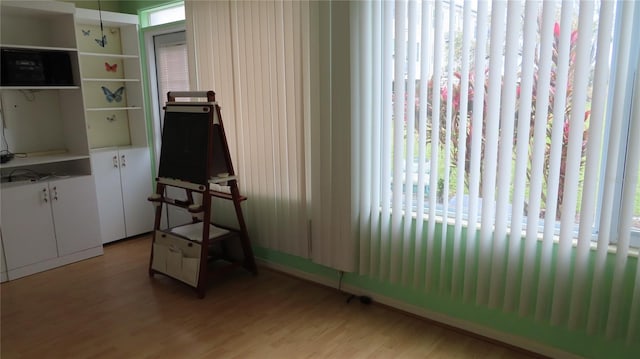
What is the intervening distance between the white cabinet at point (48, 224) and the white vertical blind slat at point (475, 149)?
333 cm

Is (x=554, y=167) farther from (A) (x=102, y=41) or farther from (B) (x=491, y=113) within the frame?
(A) (x=102, y=41)

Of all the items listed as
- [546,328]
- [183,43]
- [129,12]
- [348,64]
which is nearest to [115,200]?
[183,43]

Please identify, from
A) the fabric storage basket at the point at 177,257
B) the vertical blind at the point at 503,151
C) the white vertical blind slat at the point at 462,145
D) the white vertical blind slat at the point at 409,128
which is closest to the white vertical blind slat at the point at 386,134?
the vertical blind at the point at 503,151

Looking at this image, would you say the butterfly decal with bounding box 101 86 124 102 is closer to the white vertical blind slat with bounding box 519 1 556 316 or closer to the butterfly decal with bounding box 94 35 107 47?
the butterfly decal with bounding box 94 35 107 47

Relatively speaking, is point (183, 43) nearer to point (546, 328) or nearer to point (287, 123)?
point (287, 123)

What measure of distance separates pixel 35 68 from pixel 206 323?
8.56ft

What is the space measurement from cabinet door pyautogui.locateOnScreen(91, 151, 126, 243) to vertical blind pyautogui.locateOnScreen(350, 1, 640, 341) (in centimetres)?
277

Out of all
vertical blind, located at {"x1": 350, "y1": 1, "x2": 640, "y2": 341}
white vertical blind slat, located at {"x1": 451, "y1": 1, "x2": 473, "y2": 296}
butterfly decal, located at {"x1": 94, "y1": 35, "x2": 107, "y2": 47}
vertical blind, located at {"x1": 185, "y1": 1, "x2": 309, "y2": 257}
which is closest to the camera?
vertical blind, located at {"x1": 350, "y1": 1, "x2": 640, "y2": 341}

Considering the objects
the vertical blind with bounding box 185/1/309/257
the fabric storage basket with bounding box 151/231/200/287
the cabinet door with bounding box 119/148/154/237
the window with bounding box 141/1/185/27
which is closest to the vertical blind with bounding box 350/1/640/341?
the vertical blind with bounding box 185/1/309/257

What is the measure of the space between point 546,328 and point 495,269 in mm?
427

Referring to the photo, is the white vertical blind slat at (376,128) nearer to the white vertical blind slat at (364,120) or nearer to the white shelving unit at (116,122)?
the white vertical blind slat at (364,120)

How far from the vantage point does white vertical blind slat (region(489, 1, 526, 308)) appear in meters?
2.25

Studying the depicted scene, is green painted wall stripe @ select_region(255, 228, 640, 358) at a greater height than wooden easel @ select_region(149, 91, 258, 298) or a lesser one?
lesser

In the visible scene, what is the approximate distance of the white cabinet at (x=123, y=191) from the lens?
4.41 meters
